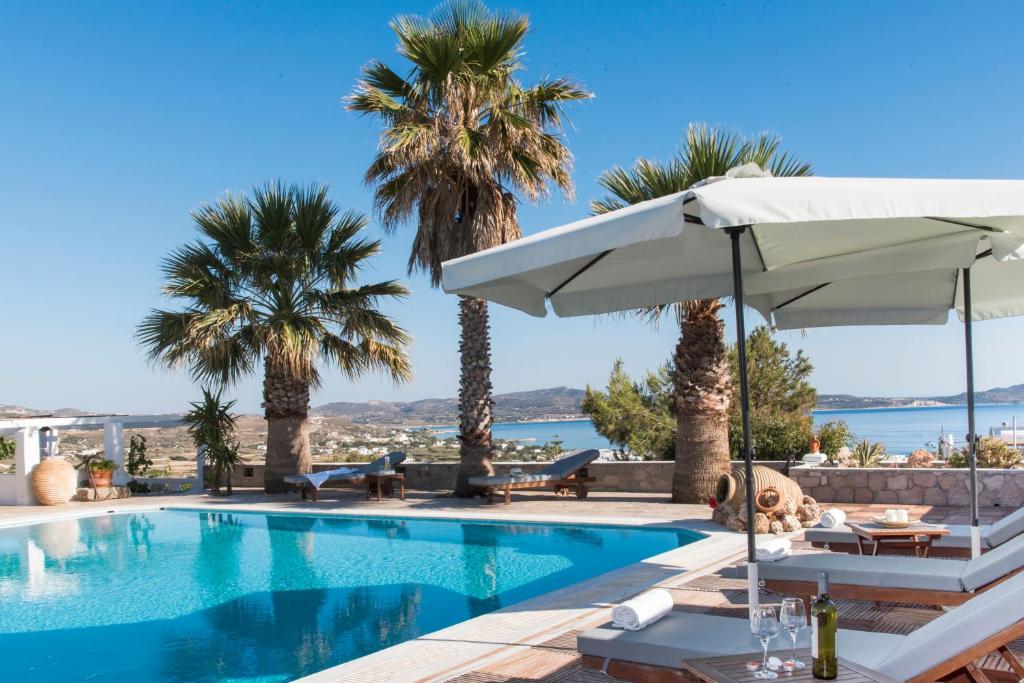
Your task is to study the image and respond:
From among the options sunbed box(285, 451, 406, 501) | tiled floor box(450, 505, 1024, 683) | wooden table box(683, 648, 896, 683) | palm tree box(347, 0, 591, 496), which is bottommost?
tiled floor box(450, 505, 1024, 683)

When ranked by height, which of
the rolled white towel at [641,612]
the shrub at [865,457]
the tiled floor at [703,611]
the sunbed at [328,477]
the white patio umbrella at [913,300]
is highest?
the white patio umbrella at [913,300]

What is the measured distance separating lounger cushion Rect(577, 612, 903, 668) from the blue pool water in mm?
2746

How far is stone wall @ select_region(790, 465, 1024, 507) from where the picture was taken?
422 inches

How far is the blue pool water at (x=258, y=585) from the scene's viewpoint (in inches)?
248

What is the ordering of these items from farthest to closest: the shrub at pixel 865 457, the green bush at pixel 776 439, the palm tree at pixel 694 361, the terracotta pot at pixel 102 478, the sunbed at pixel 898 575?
the terracotta pot at pixel 102 478 → the green bush at pixel 776 439 → the shrub at pixel 865 457 → the palm tree at pixel 694 361 → the sunbed at pixel 898 575

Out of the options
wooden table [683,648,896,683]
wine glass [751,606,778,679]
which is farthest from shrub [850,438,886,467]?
wine glass [751,606,778,679]

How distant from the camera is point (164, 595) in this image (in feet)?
27.9

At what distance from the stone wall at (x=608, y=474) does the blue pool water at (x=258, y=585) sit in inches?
124

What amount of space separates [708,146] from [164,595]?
8.62 metres

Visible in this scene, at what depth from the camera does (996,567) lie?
4508 mm

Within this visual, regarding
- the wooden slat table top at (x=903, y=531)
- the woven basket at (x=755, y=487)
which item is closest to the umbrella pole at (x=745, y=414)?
the wooden slat table top at (x=903, y=531)

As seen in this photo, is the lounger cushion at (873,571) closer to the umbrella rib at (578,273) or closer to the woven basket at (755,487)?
the umbrella rib at (578,273)

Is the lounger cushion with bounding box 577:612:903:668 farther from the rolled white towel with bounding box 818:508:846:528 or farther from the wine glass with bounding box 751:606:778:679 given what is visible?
the rolled white towel with bounding box 818:508:846:528

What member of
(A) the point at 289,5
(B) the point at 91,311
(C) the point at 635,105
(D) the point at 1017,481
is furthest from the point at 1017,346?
(B) the point at 91,311
